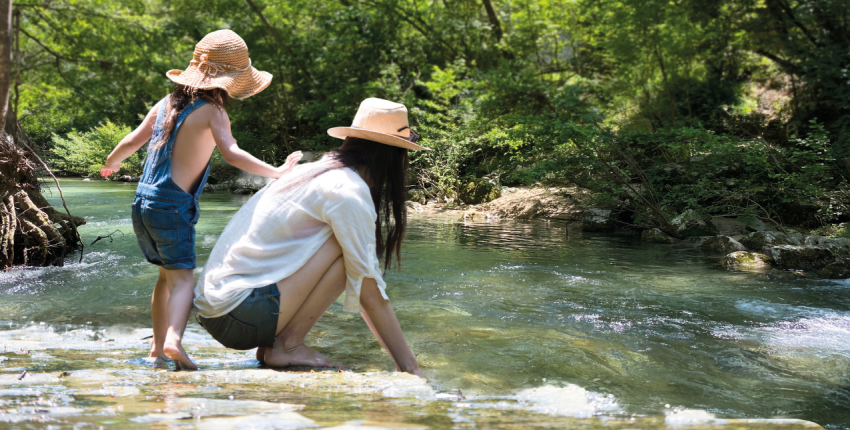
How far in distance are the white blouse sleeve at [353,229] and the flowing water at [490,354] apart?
35 cm

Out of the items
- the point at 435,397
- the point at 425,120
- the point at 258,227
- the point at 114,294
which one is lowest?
the point at 114,294

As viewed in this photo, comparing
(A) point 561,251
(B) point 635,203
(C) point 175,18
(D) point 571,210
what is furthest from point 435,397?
(C) point 175,18

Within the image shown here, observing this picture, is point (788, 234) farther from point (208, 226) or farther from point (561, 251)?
point (208, 226)

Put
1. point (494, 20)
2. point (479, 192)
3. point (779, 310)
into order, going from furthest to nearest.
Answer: point (494, 20) → point (479, 192) → point (779, 310)

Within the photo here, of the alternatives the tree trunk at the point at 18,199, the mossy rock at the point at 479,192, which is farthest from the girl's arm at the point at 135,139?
the mossy rock at the point at 479,192

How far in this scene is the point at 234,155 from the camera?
280cm

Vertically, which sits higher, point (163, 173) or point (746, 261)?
point (163, 173)

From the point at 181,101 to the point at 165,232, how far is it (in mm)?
600

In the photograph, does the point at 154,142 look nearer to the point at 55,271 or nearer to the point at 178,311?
the point at 178,311

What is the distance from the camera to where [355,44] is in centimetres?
2009

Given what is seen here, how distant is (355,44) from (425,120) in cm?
457

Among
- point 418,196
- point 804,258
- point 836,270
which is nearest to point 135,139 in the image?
point 836,270

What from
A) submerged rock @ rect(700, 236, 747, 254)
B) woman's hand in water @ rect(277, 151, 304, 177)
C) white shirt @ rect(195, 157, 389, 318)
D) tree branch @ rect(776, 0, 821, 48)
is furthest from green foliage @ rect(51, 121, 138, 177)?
white shirt @ rect(195, 157, 389, 318)

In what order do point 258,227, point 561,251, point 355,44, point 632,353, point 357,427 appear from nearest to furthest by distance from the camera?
point 357,427, point 258,227, point 632,353, point 561,251, point 355,44
